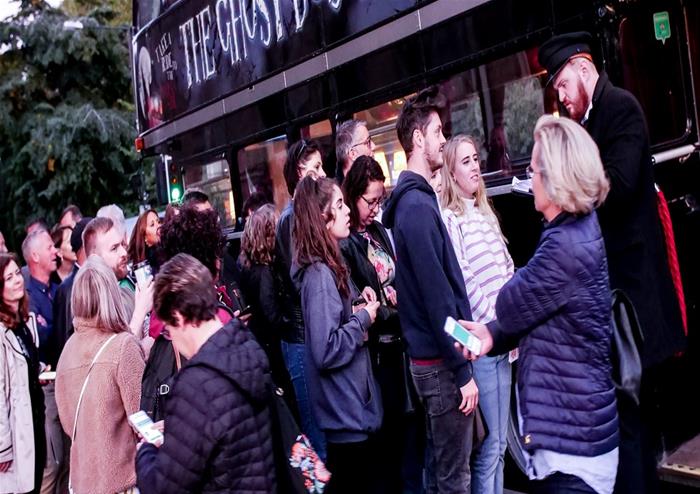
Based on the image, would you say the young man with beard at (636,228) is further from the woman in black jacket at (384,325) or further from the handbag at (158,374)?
the handbag at (158,374)

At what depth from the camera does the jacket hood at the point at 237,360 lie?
8.82 ft

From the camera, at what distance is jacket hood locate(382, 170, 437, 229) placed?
12.4 ft

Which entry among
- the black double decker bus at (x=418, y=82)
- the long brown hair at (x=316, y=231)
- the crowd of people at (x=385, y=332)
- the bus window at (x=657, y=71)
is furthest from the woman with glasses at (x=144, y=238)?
the bus window at (x=657, y=71)

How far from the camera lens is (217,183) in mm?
8094

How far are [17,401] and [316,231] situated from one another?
6.58ft

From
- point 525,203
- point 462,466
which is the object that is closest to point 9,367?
point 462,466

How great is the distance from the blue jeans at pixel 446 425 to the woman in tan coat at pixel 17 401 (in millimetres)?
2254

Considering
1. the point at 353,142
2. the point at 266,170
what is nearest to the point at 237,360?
the point at 353,142

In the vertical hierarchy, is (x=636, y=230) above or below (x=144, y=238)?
below

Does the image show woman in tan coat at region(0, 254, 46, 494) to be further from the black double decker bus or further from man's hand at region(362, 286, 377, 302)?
the black double decker bus

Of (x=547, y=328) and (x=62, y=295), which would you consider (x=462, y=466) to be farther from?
(x=62, y=295)

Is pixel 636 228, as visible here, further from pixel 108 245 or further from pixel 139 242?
pixel 139 242

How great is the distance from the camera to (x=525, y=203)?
4578 millimetres

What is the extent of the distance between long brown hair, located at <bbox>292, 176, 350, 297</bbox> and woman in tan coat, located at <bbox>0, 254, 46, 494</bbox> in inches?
71.3
